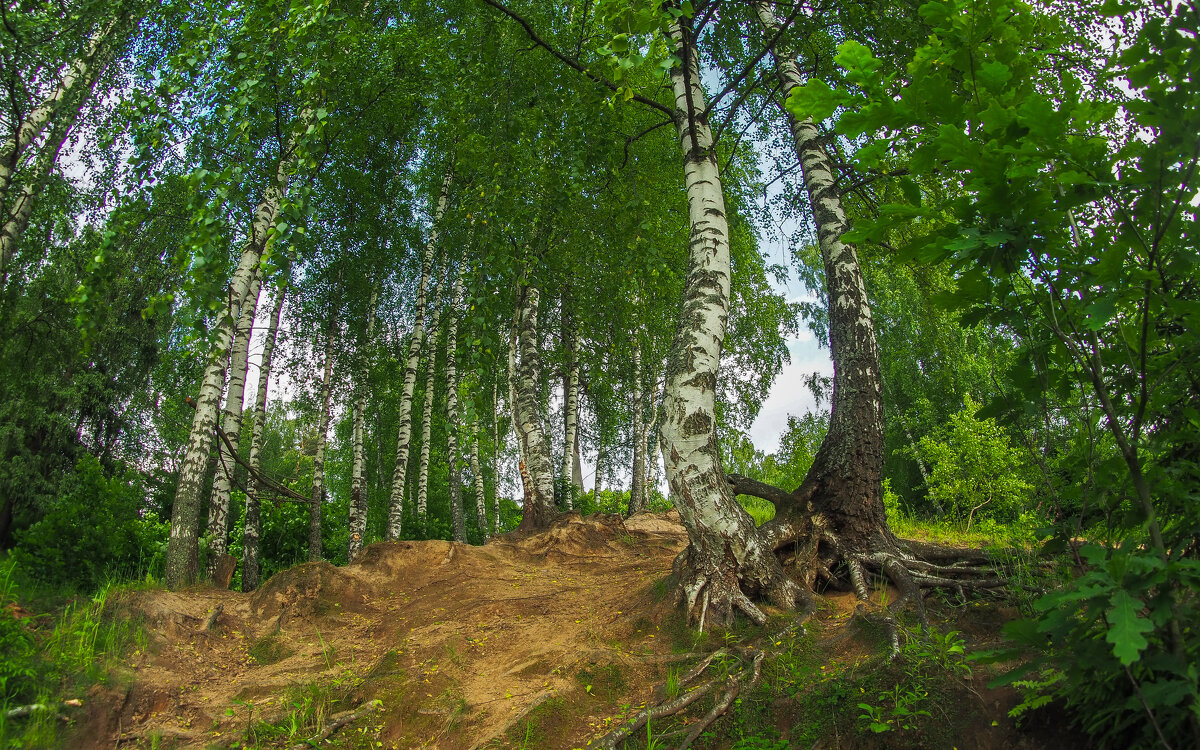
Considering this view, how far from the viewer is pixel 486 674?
375 centimetres

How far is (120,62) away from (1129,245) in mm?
11062

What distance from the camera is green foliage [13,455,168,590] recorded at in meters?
6.36

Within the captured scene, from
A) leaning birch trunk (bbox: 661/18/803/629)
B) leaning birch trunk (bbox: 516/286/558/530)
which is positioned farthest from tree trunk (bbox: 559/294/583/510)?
leaning birch trunk (bbox: 661/18/803/629)

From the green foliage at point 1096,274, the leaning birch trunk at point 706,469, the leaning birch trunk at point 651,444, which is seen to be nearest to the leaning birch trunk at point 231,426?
the leaning birch trunk at point 706,469

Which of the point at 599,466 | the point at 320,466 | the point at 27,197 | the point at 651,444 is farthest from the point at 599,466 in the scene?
the point at 27,197

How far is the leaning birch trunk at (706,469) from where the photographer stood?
384 cm

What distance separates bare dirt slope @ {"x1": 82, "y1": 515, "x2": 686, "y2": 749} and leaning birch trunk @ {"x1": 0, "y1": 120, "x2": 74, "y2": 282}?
183 inches

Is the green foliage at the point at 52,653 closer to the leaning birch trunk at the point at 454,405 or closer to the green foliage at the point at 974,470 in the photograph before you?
the leaning birch trunk at the point at 454,405

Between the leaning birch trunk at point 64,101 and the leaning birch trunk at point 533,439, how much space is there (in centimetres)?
599

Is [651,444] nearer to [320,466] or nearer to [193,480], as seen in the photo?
[320,466]

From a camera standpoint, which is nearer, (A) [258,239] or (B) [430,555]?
(B) [430,555]

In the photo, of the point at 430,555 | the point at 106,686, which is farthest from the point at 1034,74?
the point at 430,555

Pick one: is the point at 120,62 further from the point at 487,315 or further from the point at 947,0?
the point at 947,0

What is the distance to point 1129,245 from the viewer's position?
1537mm
